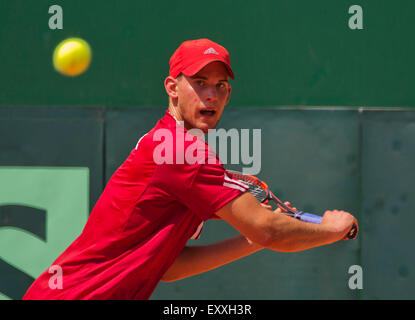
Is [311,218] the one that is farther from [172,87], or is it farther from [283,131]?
[283,131]

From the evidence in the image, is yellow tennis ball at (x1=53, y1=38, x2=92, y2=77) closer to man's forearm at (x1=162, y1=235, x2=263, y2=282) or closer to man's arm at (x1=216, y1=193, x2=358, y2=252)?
man's forearm at (x1=162, y1=235, x2=263, y2=282)

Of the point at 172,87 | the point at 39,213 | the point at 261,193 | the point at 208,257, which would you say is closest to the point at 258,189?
the point at 261,193

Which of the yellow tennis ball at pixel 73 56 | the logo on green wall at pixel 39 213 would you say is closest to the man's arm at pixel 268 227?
the logo on green wall at pixel 39 213

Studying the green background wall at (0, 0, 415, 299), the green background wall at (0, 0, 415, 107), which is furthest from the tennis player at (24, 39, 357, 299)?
the green background wall at (0, 0, 415, 107)

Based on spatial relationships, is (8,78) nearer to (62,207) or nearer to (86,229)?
(62,207)

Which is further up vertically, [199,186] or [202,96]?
[202,96]

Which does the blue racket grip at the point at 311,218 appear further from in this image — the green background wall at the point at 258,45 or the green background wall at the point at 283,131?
the green background wall at the point at 258,45

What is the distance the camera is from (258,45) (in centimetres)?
412

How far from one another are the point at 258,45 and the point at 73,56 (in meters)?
1.33

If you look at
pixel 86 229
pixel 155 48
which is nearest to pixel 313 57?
pixel 155 48

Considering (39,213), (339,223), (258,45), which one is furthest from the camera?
(258,45)

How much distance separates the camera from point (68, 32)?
13.6 feet

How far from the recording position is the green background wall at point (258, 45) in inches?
161

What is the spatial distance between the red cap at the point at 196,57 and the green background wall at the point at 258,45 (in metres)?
1.86
